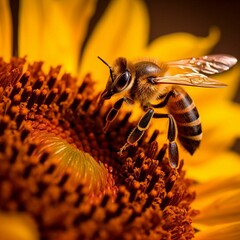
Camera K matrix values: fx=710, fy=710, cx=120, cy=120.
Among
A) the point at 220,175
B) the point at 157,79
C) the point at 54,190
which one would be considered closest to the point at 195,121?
the point at 157,79

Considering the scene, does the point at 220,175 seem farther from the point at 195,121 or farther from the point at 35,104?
the point at 35,104

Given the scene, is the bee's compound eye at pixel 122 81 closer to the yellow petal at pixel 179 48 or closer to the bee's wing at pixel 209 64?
the bee's wing at pixel 209 64

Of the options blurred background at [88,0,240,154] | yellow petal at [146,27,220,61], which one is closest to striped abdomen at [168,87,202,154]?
yellow petal at [146,27,220,61]

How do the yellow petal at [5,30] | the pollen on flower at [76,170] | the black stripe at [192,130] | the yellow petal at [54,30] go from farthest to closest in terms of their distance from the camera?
the yellow petal at [54,30]
the yellow petal at [5,30]
the black stripe at [192,130]
the pollen on flower at [76,170]

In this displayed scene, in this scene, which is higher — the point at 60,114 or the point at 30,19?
the point at 30,19

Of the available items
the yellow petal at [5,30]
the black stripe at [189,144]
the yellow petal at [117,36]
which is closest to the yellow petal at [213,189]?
the black stripe at [189,144]

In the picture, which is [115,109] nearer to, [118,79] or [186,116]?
[118,79]
